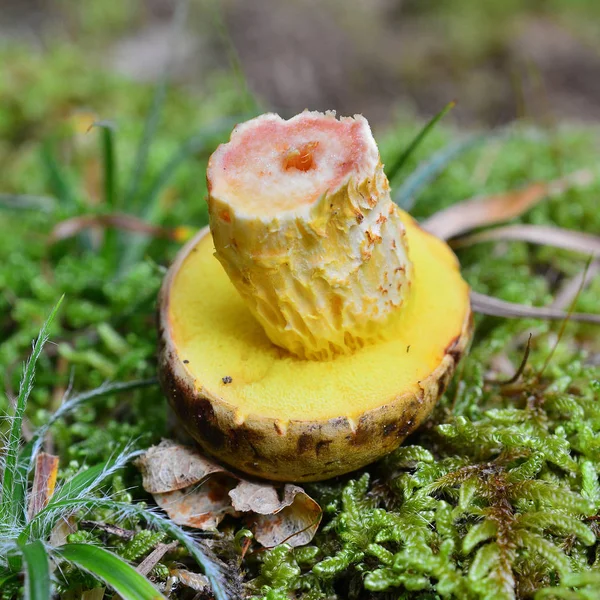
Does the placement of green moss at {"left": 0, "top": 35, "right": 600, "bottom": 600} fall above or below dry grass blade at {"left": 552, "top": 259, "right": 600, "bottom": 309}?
above

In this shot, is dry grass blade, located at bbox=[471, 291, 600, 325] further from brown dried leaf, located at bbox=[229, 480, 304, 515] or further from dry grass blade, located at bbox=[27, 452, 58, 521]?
dry grass blade, located at bbox=[27, 452, 58, 521]

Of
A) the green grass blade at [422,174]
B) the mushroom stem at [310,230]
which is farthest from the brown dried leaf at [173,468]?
the green grass blade at [422,174]

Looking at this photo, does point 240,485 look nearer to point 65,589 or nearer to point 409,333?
point 65,589

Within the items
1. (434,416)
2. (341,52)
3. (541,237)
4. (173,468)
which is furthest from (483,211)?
(341,52)

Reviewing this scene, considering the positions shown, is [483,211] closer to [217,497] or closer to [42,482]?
[217,497]

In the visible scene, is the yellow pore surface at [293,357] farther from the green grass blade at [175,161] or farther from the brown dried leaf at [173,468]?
the green grass blade at [175,161]

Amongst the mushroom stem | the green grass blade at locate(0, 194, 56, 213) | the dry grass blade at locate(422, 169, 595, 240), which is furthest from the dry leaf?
the green grass blade at locate(0, 194, 56, 213)
